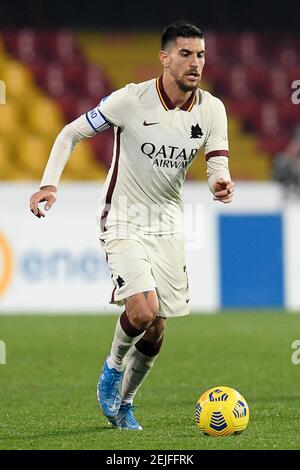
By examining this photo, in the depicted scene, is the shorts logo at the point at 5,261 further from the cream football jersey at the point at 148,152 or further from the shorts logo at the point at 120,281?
the shorts logo at the point at 120,281

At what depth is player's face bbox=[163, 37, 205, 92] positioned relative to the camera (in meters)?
6.12

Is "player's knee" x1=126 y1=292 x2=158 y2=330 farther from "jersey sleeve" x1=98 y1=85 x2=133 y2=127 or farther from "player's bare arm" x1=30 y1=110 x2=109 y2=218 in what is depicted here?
"jersey sleeve" x1=98 y1=85 x2=133 y2=127

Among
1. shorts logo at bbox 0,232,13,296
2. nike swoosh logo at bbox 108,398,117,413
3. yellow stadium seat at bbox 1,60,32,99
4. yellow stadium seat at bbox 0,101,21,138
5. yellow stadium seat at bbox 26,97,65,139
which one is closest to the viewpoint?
nike swoosh logo at bbox 108,398,117,413

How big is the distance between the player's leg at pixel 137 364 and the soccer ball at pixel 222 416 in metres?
0.49

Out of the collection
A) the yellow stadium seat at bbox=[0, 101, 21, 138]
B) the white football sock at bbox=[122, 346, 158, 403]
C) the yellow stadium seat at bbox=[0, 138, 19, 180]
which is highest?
the yellow stadium seat at bbox=[0, 101, 21, 138]

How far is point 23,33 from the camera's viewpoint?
21.2 meters

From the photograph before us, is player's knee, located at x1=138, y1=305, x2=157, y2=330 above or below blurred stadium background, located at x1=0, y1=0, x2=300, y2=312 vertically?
below

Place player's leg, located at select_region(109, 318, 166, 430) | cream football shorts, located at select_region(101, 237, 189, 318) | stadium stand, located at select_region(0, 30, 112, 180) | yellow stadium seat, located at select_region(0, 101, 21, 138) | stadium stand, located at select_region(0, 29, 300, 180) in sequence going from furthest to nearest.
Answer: stadium stand, located at select_region(0, 29, 300, 180), yellow stadium seat, located at select_region(0, 101, 21, 138), stadium stand, located at select_region(0, 30, 112, 180), player's leg, located at select_region(109, 318, 166, 430), cream football shorts, located at select_region(101, 237, 189, 318)

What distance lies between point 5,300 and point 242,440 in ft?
29.5

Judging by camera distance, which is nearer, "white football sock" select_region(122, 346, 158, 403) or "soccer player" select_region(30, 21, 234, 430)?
"soccer player" select_region(30, 21, 234, 430)

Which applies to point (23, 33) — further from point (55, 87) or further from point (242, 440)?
point (242, 440)

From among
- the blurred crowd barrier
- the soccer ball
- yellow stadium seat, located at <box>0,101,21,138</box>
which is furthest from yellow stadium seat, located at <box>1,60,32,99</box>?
the soccer ball

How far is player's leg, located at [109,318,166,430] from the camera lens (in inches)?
246
